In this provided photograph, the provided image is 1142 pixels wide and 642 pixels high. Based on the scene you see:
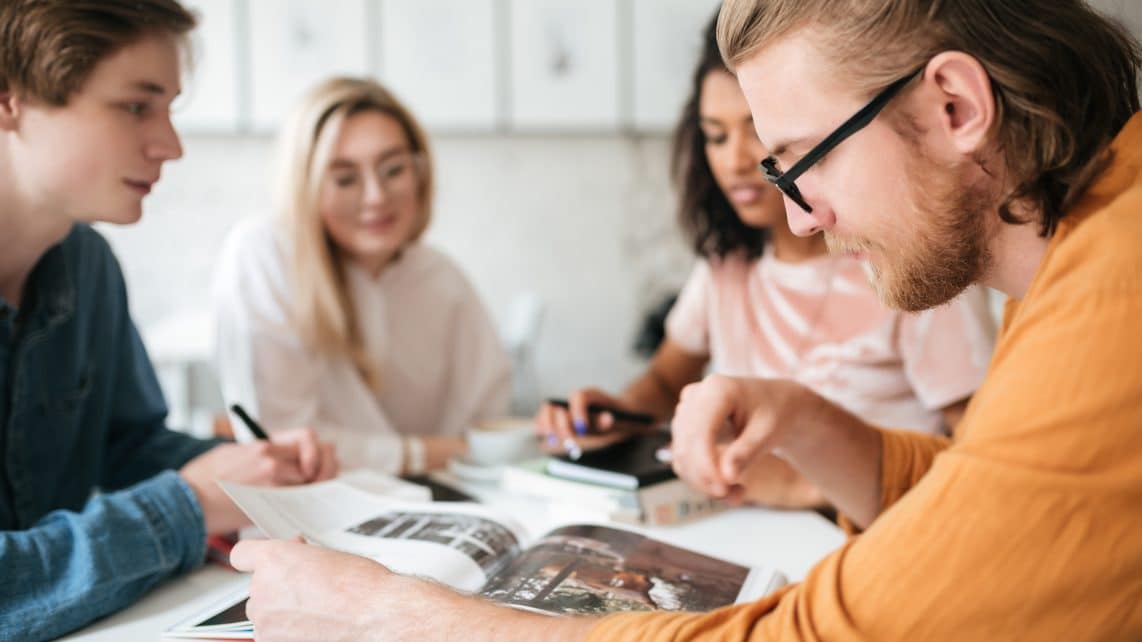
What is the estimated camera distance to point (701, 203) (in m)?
1.92

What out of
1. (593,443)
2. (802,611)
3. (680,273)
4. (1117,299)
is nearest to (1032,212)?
(1117,299)

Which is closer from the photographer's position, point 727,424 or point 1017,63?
point 1017,63

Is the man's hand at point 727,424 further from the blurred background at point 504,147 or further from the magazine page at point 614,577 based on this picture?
the blurred background at point 504,147

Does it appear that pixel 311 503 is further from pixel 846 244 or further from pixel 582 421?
pixel 846 244

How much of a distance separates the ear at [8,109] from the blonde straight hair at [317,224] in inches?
30.9

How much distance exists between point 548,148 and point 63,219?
2.91m

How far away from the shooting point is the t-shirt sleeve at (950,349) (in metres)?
1.52

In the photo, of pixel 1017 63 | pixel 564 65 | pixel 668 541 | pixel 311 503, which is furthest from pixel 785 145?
pixel 564 65

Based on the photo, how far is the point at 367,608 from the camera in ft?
2.52

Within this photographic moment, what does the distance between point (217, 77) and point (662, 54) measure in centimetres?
182

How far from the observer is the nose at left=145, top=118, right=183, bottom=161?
1.21 metres

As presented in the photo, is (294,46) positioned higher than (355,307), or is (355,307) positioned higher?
(294,46)

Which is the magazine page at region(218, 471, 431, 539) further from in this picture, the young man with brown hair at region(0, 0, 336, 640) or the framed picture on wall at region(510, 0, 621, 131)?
the framed picture on wall at region(510, 0, 621, 131)

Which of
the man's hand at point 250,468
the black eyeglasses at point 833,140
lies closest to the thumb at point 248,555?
the man's hand at point 250,468
